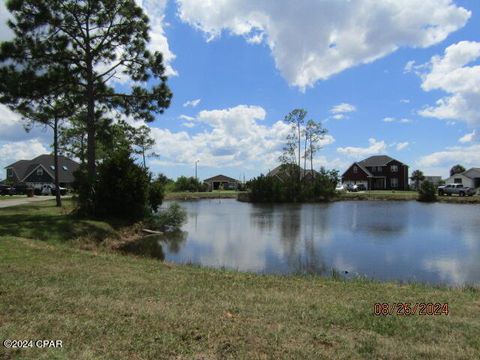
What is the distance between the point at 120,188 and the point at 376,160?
69.5 meters

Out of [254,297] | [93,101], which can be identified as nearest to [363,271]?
[254,297]

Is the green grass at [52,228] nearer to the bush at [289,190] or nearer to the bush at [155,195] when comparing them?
the bush at [155,195]

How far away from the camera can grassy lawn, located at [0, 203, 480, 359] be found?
14.1 ft

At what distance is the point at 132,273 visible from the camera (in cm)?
876

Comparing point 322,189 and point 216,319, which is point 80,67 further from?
point 322,189

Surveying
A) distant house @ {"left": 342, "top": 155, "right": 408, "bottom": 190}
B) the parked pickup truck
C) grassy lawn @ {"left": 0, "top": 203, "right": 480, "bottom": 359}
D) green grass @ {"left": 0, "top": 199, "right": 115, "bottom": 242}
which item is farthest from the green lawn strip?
distant house @ {"left": 342, "top": 155, "right": 408, "bottom": 190}

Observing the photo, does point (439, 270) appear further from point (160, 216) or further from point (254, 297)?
point (160, 216)

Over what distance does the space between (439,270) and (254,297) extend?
28.2ft

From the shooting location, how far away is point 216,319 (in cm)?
532

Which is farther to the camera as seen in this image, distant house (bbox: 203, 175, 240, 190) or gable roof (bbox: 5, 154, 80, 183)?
distant house (bbox: 203, 175, 240, 190)

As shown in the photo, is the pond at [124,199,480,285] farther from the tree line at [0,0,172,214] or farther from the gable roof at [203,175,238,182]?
the gable roof at [203,175,238,182]

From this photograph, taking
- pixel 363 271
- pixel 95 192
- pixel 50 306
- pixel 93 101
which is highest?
pixel 93 101

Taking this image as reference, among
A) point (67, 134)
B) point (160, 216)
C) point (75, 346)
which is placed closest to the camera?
point (75, 346)

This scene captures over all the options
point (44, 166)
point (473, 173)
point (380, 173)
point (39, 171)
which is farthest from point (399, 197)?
point (39, 171)
